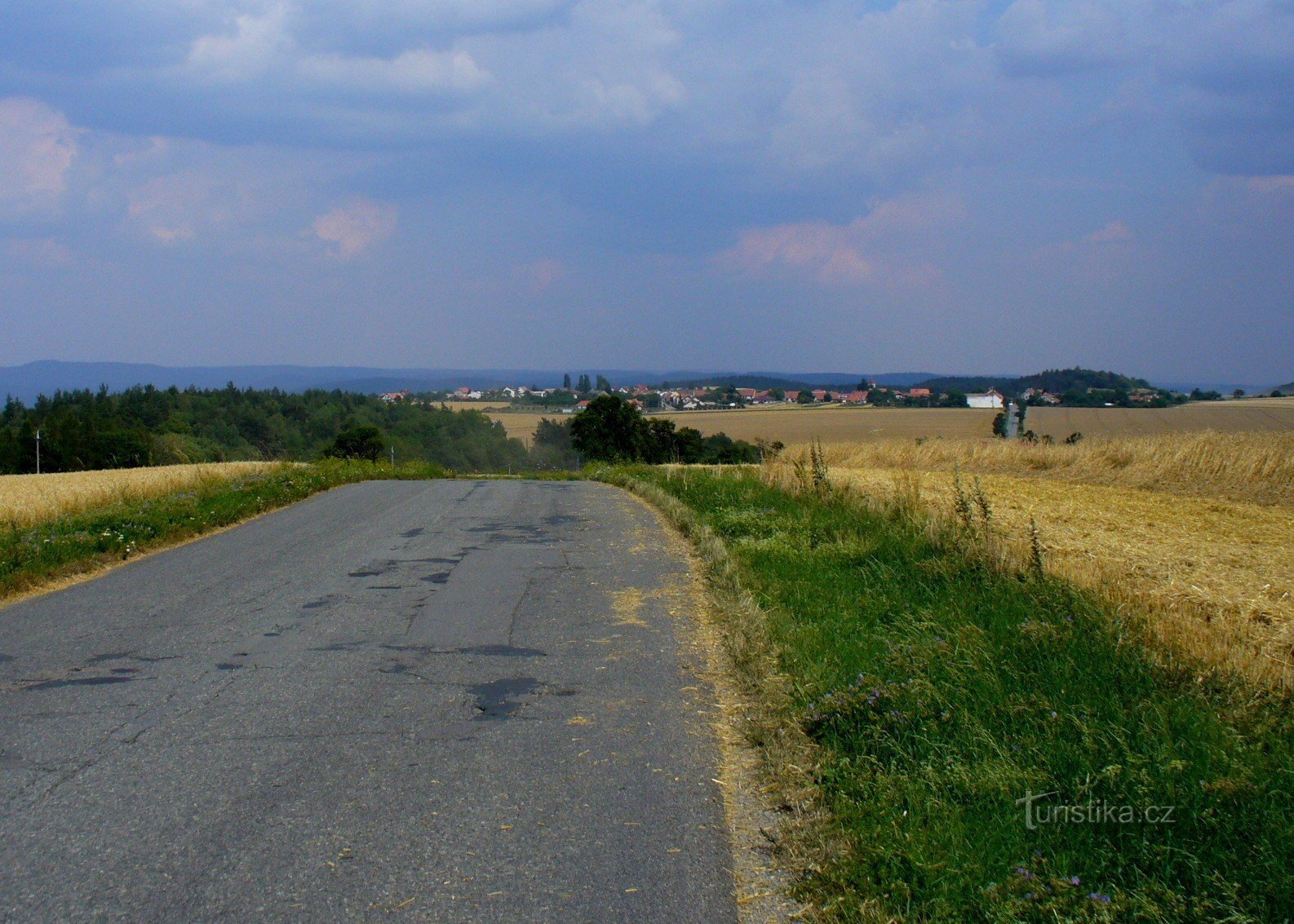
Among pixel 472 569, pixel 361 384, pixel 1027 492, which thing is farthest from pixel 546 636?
pixel 361 384

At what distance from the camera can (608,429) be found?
4572cm

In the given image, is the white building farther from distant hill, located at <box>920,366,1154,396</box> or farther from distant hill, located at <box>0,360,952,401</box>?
distant hill, located at <box>0,360,952,401</box>

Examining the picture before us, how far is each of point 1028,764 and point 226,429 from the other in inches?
2887

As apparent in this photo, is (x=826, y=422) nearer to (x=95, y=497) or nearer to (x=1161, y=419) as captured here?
(x=1161, y=419)

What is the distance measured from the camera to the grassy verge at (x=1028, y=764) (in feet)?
10.5

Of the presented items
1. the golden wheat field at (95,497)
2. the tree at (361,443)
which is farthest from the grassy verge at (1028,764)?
the tree at (361,443)

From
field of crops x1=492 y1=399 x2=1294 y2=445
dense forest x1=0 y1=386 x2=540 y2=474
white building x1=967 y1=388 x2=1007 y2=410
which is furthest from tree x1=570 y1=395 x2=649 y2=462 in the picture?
white building x1=967 y1=388 x2=1007 y2=410

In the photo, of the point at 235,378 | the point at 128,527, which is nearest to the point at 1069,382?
the point at 128,527

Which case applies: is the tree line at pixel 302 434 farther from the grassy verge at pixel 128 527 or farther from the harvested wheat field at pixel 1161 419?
the grassy verge at pixel 128 527

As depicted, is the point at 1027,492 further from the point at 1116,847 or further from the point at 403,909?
the point at 403,909

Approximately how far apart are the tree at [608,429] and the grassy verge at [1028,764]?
123 feet

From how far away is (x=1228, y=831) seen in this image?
135 inches

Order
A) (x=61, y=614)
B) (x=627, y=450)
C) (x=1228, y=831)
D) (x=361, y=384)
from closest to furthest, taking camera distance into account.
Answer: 1. (x=1228, y=831)
2. (x=61, y=614)
3. (x=627, y=450)
4. (x=361, y=384)

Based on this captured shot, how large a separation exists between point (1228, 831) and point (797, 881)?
5.18 feet
